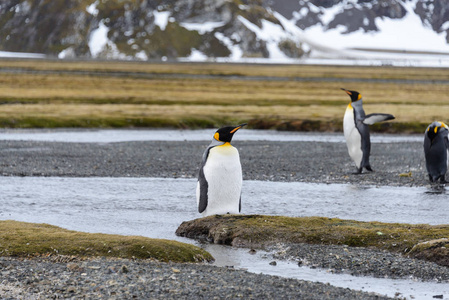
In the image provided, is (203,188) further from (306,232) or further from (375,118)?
(375,118)

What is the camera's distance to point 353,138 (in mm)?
18953

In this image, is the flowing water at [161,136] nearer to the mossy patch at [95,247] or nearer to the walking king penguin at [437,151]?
the walking king penguin at [437,151]

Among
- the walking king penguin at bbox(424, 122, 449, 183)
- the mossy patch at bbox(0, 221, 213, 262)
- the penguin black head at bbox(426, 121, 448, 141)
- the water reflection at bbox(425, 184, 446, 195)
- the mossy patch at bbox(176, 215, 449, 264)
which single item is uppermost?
the mossy patch at bbox(0, 221, 213, 262)

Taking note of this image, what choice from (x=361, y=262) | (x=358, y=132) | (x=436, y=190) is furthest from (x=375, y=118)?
(x=361, y=262)

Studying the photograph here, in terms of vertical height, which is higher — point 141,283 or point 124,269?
point 141,283

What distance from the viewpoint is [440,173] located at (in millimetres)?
16859

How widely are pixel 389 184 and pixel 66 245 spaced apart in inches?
388

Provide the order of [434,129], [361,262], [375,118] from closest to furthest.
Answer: [361,262] → [434,129] → [375,118]

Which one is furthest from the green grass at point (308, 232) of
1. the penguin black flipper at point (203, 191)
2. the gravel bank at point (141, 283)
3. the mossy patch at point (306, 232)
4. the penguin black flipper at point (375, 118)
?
the penguin black flipper at point (375, 118)

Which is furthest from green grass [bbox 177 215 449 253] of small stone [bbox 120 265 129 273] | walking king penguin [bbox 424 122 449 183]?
walking king penguin [bbox 424 122 449 183]

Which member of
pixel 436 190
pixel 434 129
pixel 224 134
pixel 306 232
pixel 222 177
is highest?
pixel 224 134

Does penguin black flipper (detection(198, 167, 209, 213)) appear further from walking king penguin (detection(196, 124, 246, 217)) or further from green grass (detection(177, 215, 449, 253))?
green grass (detection(177, 215, 449, 253))

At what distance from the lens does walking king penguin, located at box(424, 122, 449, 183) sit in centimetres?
1673

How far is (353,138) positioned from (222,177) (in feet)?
27.4
